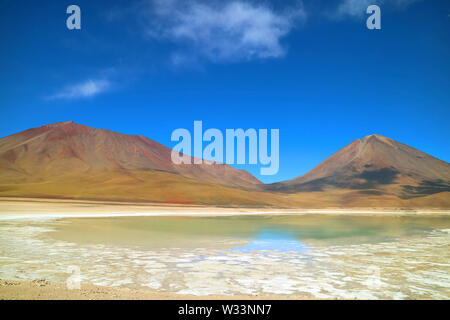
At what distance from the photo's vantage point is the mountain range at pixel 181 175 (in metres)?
82.9

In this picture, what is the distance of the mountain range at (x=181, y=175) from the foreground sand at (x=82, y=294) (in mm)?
69081

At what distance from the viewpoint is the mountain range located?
82938 mm

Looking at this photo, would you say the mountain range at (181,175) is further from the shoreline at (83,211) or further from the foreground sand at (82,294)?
the foreground sand at (82,294)

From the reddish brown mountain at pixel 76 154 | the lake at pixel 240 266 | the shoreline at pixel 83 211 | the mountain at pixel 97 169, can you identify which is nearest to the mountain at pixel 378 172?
the mountain at pixel 97 169

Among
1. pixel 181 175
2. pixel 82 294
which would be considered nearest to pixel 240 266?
pixel 82 294

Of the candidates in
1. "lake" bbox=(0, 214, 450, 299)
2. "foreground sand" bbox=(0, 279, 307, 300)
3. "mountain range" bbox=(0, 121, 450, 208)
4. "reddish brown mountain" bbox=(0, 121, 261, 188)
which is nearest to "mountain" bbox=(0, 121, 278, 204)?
"reddish brown mountain" bbox=(0, 121, 261, 188)

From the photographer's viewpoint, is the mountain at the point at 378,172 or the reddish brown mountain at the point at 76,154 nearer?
the reddish brown mountain at the point at 76,154

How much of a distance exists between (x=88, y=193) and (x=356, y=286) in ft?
260

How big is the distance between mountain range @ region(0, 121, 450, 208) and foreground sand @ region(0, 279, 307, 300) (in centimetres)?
6908

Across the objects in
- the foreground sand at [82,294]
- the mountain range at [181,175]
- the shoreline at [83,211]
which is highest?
the mountain range at [181,175]

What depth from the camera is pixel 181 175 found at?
13512 cm

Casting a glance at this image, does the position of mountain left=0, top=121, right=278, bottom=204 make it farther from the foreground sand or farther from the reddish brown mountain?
the foreground sand

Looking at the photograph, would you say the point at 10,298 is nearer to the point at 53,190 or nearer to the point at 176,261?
the point at 176,261

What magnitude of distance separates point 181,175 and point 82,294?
13029 centimetres
